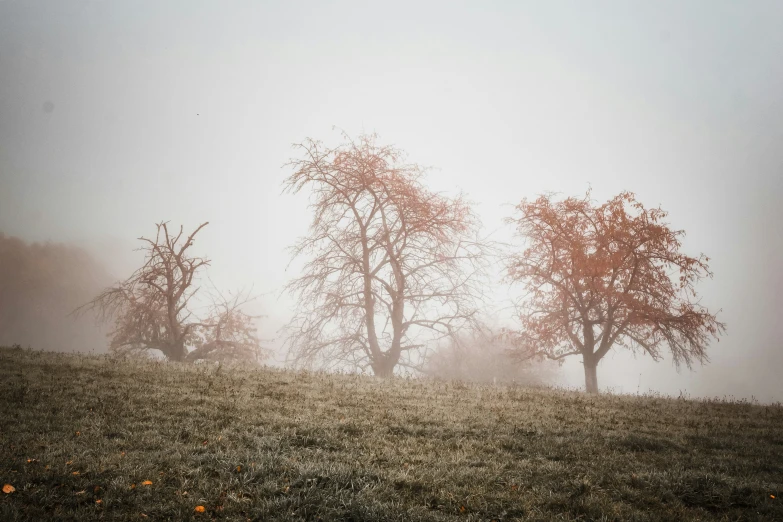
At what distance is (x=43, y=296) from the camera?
62906 millimetres

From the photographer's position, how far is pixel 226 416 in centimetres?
873

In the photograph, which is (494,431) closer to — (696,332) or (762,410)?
(762,410)

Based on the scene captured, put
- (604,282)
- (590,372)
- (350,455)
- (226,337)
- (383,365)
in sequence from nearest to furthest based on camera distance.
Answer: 1. (350,455)
2. (604,282)
3. (590,372)
4. (383,365)
5. (226,337)

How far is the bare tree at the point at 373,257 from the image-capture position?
74.0 ft

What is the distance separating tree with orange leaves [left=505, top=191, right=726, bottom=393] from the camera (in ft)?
70.2

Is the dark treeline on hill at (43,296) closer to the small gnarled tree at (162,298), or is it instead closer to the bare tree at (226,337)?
the bare tree at (226,337)

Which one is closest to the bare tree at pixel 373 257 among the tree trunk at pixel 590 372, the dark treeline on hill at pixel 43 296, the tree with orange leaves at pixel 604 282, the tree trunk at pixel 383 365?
the tree trunk at pixel 383 365

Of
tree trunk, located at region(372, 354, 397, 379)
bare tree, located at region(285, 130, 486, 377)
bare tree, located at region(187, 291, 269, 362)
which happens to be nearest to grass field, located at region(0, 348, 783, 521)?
bare tree, located at region(285, 130, 486, 377)

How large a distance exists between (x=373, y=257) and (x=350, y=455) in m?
17.0

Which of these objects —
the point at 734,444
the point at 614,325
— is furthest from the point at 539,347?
the point at 734,444

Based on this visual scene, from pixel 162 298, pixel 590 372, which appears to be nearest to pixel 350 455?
pixel 590 372

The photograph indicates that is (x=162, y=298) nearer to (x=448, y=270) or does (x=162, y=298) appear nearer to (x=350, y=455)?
(x=448, y=270)

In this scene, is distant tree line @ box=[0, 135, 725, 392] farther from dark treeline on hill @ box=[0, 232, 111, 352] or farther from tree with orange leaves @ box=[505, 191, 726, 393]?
dark treeline on hill @ box=[0, 232, 111, 352]

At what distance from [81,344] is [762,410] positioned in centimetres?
7614
